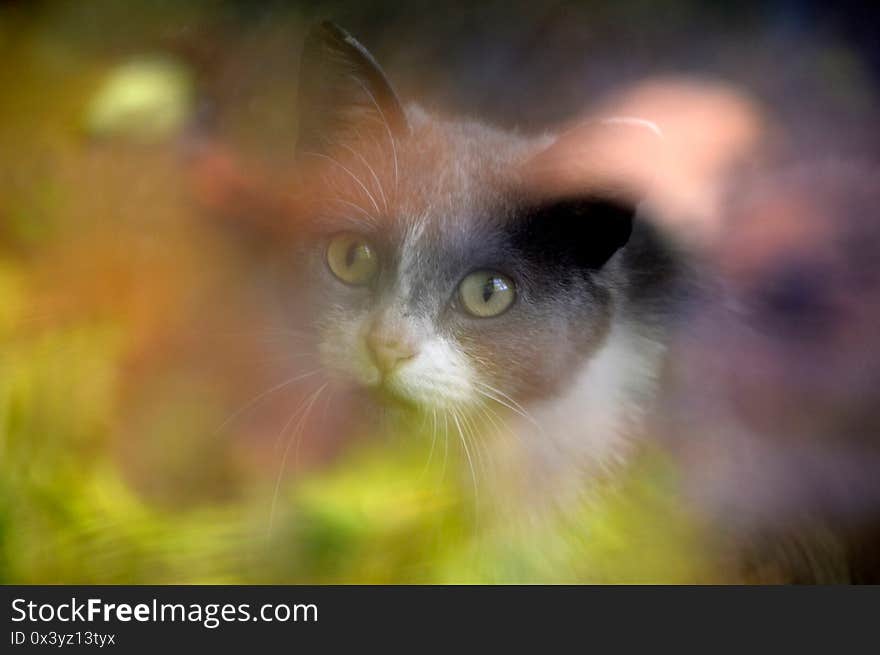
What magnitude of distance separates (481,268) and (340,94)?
0.65ft

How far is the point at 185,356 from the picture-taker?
78 centimetres

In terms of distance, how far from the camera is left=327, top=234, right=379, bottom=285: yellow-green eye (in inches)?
28.5

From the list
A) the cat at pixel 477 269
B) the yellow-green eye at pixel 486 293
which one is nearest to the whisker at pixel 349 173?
the cat at pixel 477 269

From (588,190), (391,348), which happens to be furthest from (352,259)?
(588,190)

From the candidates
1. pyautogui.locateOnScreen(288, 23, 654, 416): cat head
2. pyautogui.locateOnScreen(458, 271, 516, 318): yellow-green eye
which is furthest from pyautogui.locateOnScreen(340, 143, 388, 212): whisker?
pyautogui.locateOnScreen(458, 271, 516, 318): yellow-green eye

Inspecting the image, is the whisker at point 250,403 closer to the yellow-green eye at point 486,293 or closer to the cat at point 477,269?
the cat at point 477,269

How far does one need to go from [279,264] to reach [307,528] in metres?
0.24

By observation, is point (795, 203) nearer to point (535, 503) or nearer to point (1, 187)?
point (535, 503)

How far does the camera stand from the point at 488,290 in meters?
0.71

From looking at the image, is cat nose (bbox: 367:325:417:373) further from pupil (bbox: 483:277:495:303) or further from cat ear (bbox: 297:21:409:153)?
cat ear (bbox: 297:21:409:153)

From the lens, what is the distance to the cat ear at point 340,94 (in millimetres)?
719

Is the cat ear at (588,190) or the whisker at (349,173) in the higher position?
the whisker at (349,173)

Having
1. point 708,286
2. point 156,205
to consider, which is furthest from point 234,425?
point 708,286

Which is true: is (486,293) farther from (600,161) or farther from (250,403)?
(250,403)
